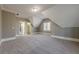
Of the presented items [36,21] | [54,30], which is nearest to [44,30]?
[36,21]

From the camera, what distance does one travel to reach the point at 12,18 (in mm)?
5891

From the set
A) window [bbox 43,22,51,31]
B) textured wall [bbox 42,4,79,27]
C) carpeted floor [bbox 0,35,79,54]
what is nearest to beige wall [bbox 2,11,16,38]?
carpeted floor [bbox 0,35,79,54]

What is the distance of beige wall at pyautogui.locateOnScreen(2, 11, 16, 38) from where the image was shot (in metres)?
5.23

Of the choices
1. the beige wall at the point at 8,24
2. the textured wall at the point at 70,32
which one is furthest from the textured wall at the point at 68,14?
the beige wall at the point at 8,24

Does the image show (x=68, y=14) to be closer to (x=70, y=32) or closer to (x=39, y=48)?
(x=70, y=32)

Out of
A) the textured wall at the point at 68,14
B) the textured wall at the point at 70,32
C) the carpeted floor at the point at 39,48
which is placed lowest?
the carpeted floor at the point at 39,48

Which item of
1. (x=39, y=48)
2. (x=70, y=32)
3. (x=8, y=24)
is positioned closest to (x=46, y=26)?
(x=70, y=32)

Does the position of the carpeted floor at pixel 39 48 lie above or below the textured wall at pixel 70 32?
below

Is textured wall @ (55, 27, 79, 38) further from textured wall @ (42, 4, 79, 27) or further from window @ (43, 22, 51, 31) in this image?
window @ (43, 22, 51, 31)

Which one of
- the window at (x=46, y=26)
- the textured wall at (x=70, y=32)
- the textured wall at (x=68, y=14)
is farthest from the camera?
the window at (x=46, y=26)

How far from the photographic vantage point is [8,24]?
18.3ft

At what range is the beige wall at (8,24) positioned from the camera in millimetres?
5234

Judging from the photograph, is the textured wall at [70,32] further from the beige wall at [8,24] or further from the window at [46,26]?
the window at [46,26]
